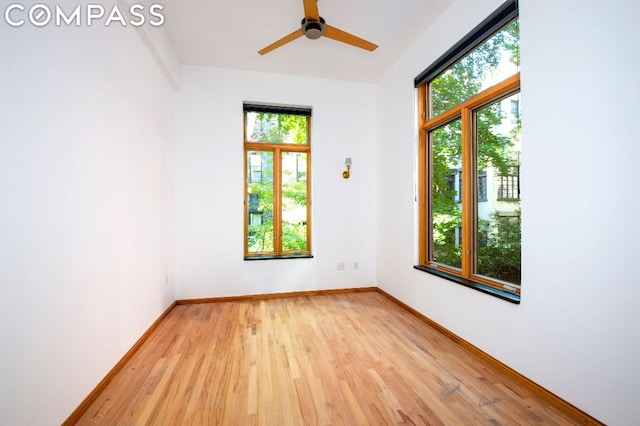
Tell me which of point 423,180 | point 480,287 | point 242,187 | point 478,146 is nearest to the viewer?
point 480,287

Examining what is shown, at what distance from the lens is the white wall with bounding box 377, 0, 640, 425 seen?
4.60 feet

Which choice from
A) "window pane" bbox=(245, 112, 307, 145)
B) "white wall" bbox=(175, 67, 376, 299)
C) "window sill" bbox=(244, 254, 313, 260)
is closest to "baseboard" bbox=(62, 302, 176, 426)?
"white wall" bbox=(175, 67, 376, 299)

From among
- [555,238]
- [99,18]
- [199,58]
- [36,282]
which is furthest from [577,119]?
[199,58]

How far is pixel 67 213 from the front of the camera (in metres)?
1.57

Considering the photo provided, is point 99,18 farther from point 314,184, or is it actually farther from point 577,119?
point 577,119

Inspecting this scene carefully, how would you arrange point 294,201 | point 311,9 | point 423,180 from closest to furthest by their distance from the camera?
point 311,9
point 423,180
point 294,201

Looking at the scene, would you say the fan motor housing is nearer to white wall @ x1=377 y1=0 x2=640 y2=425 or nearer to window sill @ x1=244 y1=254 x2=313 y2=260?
white wall @ x1=377 y1=0 x2=640 y2=425

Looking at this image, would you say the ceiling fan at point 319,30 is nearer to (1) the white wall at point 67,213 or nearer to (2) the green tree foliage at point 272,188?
(1) the white wall at point 67,213

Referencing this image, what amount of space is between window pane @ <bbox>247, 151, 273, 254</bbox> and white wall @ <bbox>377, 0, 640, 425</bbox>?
114 inches

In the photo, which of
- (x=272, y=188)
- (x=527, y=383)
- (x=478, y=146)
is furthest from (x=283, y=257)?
(x=527, y=383)

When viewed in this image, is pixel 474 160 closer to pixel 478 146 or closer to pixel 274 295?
pixel 478 146

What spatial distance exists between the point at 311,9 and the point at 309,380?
286 centimetres

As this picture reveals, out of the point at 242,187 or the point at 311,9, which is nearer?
the point at 311,9

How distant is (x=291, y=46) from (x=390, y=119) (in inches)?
63.5
